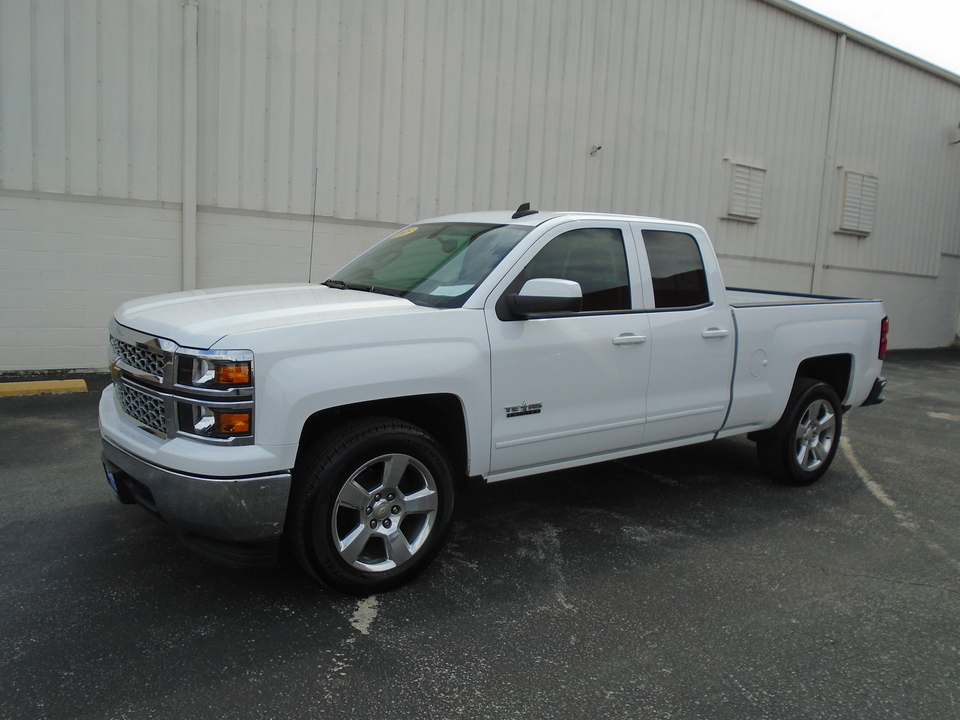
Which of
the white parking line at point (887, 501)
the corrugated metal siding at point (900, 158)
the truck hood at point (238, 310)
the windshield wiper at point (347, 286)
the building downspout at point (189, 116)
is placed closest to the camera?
the truck hood at point (238, 310)

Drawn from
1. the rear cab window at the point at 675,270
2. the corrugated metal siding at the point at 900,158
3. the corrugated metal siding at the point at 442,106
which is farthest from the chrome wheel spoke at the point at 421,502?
the corrugated metal siding at the point at 900,158

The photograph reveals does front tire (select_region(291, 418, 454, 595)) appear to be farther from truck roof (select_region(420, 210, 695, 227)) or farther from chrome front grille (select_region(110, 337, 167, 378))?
truck roof (select_region(420, 210, 695, 227))

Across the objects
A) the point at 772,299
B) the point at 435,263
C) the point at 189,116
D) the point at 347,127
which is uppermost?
the point at 347,127

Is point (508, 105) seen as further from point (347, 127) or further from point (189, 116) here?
Answer: point (189, 116)

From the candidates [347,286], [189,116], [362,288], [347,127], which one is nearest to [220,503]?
[362,288]

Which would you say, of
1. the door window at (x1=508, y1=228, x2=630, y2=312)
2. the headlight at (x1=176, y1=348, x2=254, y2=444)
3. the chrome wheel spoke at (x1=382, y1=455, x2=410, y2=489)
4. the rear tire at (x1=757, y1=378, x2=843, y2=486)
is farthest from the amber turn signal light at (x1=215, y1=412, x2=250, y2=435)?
the rear tire at (x1=757, y1=378, x2=843, y2=486)

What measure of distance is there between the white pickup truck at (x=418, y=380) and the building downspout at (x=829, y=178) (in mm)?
11469

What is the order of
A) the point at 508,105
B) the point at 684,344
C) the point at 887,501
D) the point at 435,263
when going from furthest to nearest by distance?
the point at 508,105 < the point at 887,501 < the point at 684,344 < the point at 435,263

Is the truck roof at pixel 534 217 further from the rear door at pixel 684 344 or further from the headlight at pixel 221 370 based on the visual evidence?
the headlight at pixel 221 370

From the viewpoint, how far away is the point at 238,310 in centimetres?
332

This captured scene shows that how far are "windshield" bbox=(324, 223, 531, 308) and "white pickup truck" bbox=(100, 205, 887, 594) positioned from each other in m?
0.02

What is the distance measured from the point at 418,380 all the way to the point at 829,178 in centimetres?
1459

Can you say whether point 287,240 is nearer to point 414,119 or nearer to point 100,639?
point 414,119

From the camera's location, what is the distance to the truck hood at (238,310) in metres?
3.05
